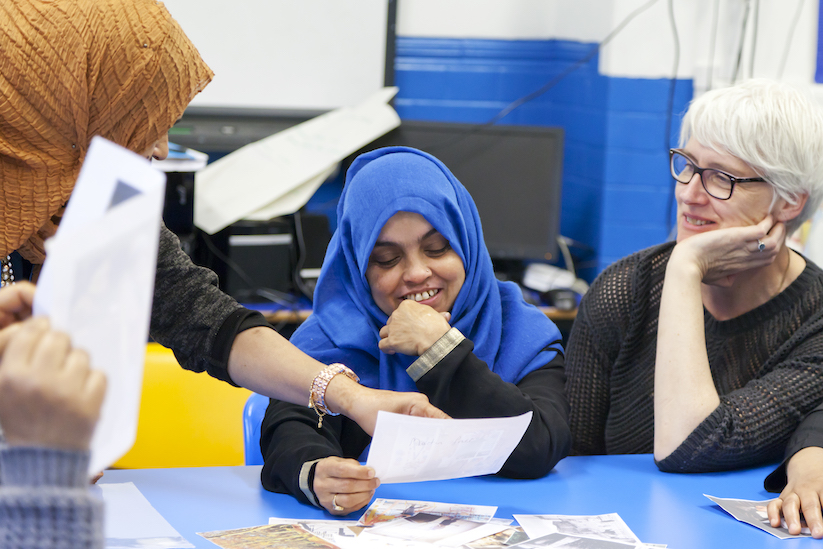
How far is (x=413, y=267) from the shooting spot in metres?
1.47

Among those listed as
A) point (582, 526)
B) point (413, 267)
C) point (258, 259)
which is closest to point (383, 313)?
point (413, 267)

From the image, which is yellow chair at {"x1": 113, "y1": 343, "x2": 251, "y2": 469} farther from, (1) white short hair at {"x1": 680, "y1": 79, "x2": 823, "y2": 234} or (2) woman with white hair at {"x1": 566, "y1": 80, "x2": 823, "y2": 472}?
(1) white short hair at {"x1": 680, "y1": 79, "x2": 823, "y2": 234}

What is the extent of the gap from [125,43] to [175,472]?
653 mm

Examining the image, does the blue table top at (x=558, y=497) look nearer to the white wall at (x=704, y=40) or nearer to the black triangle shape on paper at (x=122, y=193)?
the black triangle shape on paper at (x=122, y=193)

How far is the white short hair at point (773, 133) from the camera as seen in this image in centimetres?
149

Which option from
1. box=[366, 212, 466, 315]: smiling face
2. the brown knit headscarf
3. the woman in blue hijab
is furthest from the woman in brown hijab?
box=[366, 212, 466, 315]: smiling face

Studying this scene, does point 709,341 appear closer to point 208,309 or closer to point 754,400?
point 754,400

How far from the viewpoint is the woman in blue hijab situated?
1.33 meters

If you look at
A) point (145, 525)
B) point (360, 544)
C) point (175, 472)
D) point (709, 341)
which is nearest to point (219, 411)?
point (175, 472)

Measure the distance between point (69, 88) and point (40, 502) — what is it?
670 millimetres

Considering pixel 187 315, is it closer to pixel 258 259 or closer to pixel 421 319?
pixel 421 319

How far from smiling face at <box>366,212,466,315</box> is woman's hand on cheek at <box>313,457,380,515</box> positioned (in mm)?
432

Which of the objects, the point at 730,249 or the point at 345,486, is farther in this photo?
the point at 730,249

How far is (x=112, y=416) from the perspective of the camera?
0.59m
